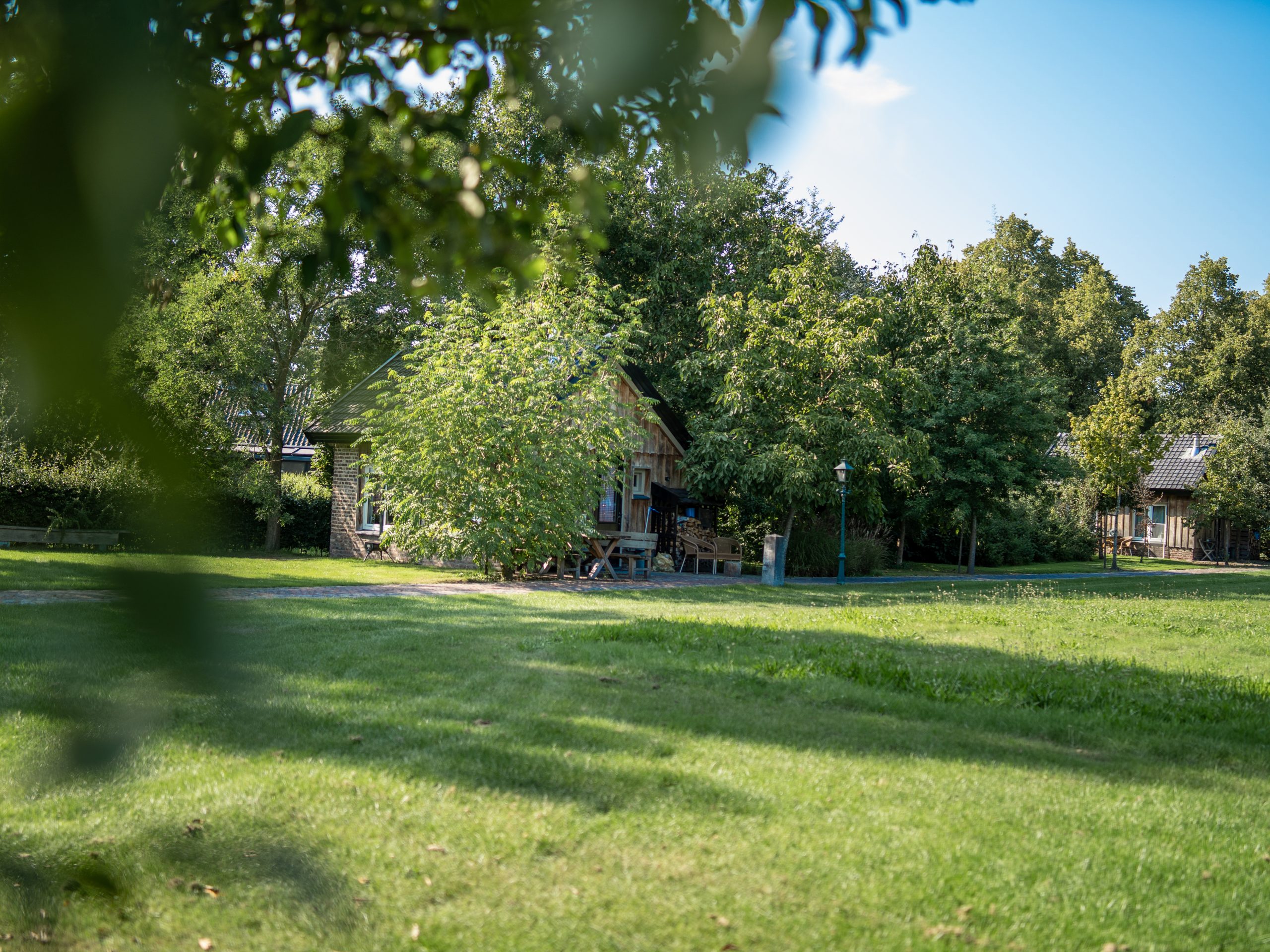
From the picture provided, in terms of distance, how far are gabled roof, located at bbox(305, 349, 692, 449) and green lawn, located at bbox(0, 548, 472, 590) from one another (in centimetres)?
322

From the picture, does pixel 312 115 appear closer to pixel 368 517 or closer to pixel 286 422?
pixel 286 422

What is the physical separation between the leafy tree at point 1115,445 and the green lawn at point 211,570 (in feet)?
83.8

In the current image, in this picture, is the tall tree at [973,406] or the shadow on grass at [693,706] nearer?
the shadow on grass at [693,706]

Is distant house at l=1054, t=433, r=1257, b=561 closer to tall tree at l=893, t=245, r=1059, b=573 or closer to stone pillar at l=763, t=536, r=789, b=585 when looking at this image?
tall tree at l=893, t=245, r=1059, b=573

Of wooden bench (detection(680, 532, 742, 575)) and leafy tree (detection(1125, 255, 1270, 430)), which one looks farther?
leafy tree (detection(1125, 255, 1270, 430))

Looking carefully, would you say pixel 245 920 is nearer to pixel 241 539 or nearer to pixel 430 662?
pixel 241 539

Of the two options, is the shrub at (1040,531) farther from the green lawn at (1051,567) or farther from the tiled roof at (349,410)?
the tiled roof at (349,410)

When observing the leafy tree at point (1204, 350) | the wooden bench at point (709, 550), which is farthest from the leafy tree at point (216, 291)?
the leafy tree at point (1204, 350)

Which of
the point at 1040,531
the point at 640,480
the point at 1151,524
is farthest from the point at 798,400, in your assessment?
the point at 1151,524

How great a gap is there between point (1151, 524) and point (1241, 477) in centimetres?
859

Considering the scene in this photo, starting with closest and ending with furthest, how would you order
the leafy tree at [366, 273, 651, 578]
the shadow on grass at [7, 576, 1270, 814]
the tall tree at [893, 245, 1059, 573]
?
1. the shadow on grass at [7, 576, 1270, 814]
2. the leafy tree at [366, 273, 651, 578]
3. the tall tree at [893, 245, 1059, 573]

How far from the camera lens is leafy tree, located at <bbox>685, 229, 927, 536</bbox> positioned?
74.4 feet

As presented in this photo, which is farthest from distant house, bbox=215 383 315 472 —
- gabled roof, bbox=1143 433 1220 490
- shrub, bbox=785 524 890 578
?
gabled roof, bbox=1143 433 1220 490

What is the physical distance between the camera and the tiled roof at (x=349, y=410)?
24609mm
